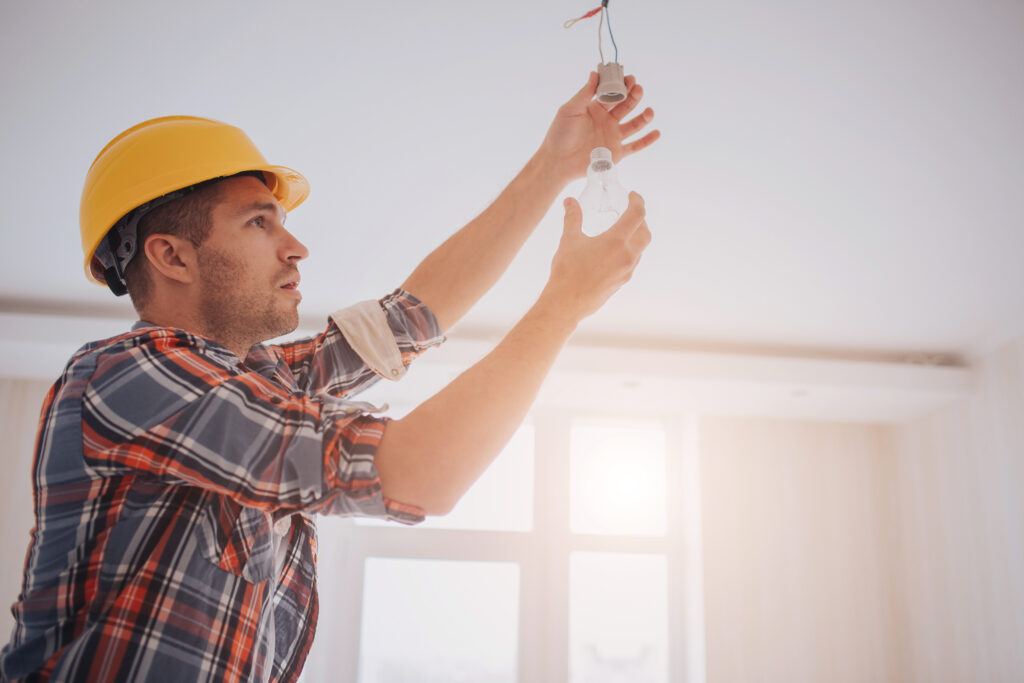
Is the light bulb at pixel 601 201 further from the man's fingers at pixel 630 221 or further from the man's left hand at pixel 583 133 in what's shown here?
the man's fingers at pixel 630 221

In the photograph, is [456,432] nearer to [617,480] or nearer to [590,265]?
[590,265]

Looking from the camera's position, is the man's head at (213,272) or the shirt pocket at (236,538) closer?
the shirt pocket at (236,538)

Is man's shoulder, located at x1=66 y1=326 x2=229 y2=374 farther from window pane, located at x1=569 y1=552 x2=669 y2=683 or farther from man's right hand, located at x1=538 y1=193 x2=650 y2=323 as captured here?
window pane, located at x1=569 y1=552 x2=669 y2=683

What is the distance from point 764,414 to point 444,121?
2.94 m

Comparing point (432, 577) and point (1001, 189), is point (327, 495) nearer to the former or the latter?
point (1001, 189)

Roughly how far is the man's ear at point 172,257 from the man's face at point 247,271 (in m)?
0.01

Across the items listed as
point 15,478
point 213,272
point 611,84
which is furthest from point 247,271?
point 15,478

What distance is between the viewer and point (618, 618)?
14.8ft

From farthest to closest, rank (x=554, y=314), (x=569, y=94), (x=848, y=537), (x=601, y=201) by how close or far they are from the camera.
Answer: (x=848, y=537) < (x=569, y=94) < (x=601, y=201) < (x=554, y=314)

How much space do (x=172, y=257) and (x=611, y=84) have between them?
1.98 feet

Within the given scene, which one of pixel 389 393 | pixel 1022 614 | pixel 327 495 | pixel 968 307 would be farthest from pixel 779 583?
pixel 327 495

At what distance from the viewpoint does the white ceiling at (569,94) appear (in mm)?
2031

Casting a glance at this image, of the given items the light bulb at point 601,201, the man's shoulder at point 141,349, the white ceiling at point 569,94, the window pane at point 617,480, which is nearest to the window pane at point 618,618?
the window pane at point 617,480

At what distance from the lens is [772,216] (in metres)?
2.90
